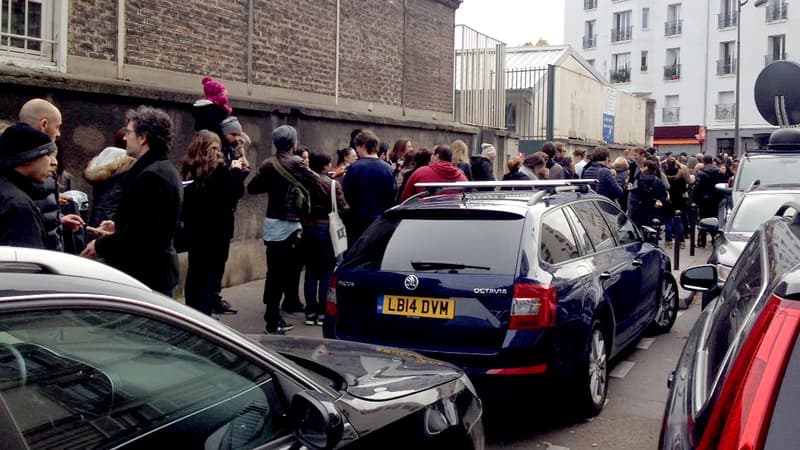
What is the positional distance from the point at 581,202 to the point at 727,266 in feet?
5.62

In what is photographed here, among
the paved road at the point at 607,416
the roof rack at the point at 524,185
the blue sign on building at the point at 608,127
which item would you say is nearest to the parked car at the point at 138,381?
the paved road at the point at 607,416

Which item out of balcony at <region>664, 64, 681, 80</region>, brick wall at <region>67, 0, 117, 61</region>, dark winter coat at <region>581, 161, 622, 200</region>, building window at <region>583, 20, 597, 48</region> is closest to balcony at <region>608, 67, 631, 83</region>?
building window at <region>583, 20, 597, 48</region>

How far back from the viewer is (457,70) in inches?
676

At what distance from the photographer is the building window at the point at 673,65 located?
5734cm

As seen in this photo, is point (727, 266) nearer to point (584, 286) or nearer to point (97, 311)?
point (584, 286)

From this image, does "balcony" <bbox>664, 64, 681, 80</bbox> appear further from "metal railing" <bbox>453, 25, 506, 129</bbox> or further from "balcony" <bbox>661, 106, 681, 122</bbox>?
"metal railing" <bbox>453, 25, 506, 129</bbox>

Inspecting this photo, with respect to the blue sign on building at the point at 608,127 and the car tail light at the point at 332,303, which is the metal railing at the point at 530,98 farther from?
the car tail light at the point at 332,303

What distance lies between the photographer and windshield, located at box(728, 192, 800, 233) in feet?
28.0

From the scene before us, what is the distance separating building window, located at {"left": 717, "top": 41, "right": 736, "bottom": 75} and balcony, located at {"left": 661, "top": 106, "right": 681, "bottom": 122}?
3662 millimetres

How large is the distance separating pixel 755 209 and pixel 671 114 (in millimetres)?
51337

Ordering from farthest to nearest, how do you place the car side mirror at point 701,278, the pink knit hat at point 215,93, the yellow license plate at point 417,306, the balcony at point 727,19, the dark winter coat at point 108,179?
the balcony at point 727,19 → the pink knit hat at point 215,93 → the dark winter coat at point 108,179 → the yellow license plate at point 417,306 → the car side mirror at point 701,278

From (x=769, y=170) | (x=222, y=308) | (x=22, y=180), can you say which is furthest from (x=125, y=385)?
(x=769, y=170)

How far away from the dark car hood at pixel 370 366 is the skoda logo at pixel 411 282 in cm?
149

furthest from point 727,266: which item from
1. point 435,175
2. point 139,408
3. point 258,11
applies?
point 258,11
